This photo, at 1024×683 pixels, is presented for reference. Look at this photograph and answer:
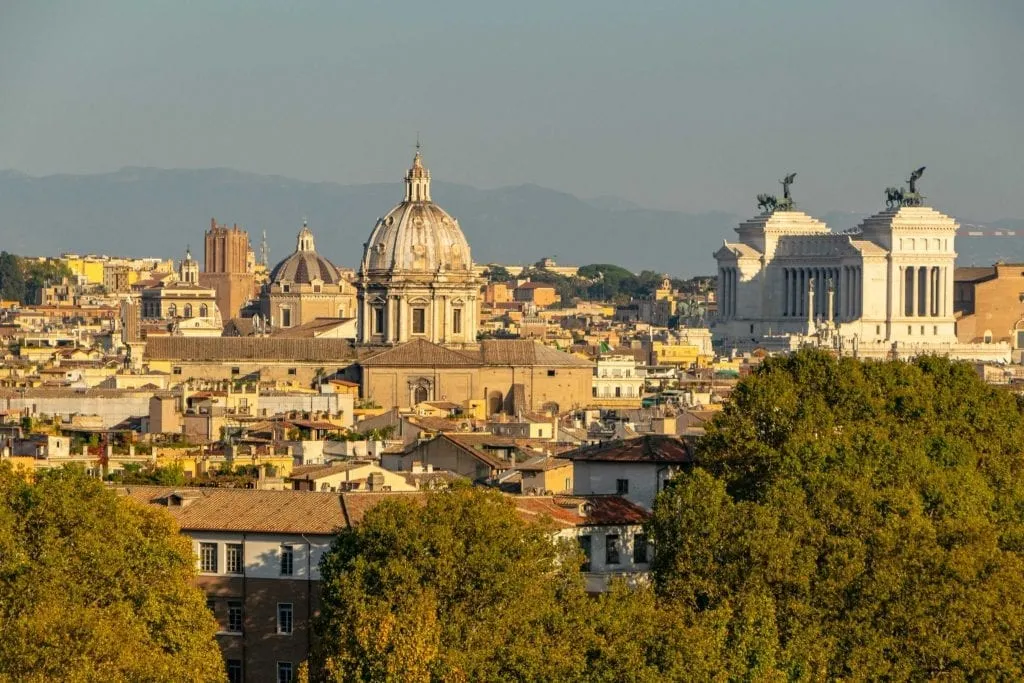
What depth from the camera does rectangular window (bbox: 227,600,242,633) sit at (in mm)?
45469

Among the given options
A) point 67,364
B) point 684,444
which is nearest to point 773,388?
point 684,444

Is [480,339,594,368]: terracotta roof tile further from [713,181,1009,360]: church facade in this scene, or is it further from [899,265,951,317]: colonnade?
[899,265,951,317]: colonnade

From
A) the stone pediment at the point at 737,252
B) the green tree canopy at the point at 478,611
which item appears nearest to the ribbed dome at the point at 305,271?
the stone pediment at the point at 737,252

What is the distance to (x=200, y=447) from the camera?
66312mm

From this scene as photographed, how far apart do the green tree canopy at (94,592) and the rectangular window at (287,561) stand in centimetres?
166

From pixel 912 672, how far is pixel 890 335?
139450mm

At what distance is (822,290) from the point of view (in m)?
188

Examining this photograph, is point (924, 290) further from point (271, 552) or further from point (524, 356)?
point (271, 552)

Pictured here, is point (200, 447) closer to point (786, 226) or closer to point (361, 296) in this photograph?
point (361, 296)

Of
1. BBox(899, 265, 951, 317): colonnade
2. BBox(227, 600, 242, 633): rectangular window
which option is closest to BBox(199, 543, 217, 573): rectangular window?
BBox(227, 600, 242, 633): rectangular window

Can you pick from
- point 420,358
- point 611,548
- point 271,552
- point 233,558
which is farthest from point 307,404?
point 271,552

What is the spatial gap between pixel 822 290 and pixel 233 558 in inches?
5657

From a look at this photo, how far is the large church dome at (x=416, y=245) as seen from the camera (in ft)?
422

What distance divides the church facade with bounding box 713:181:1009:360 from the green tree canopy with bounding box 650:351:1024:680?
119 meters
